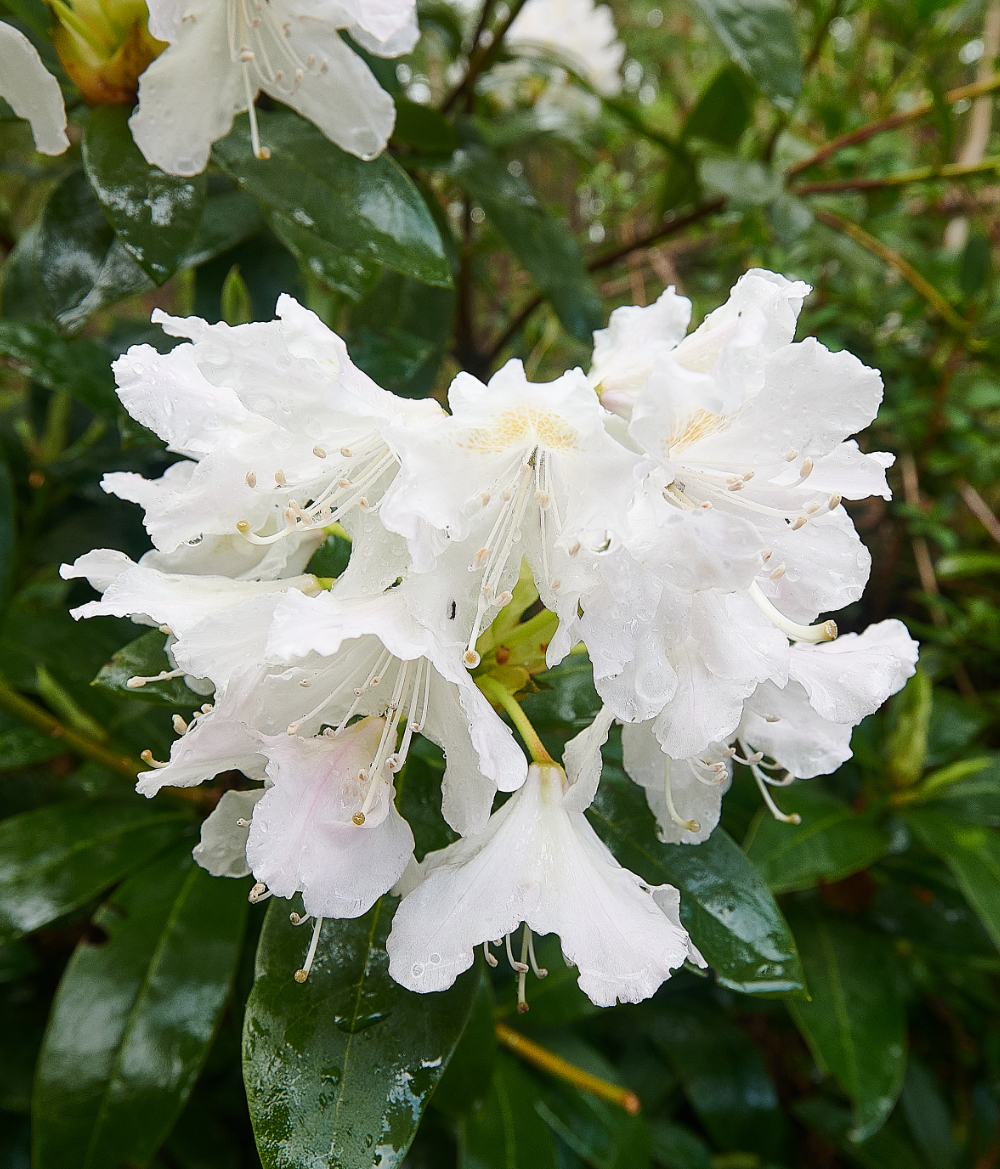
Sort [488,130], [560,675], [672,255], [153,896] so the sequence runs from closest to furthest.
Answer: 1. [560,675]
2. [153,896]
3. [488,130]
4. [672,255]

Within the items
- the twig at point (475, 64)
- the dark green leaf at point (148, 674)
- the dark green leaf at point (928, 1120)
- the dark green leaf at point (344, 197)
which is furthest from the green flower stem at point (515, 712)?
the dark green leaf at point (928, 1120)

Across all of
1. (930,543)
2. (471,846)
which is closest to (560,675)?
(471,846)

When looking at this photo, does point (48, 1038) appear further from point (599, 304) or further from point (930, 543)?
point (930, 543)

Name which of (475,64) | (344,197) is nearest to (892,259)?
(475,64)

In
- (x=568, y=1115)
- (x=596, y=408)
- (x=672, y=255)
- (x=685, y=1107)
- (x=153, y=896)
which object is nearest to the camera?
(x=596, y=408)

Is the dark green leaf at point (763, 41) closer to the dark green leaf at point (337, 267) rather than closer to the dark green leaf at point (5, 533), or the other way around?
the dark green leaf at point (337, 267)

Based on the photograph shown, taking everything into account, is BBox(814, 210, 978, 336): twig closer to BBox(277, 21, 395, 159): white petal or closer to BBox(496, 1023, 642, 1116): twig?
BBox(277, 21, 395, 159): white petal

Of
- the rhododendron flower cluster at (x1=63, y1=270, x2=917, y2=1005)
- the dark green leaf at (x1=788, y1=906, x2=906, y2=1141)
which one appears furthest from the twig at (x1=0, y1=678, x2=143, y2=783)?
the dark green leaf at (x1=788, y1=906, x2=906, y2=1141)
